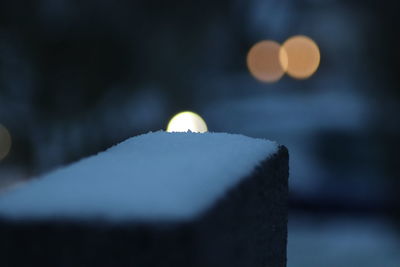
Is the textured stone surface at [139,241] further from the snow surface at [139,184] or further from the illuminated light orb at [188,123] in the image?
the illuminated light orb at [188,123]

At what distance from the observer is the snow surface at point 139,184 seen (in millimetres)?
1416

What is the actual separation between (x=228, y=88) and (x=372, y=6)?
8.22 feet

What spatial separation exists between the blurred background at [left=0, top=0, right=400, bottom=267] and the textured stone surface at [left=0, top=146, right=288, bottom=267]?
434 cm

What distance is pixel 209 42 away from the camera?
30.6 feet

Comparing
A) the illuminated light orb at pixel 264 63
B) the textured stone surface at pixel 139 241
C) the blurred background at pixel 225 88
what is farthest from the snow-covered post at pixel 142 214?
the illuminated light orb at pixel 264 63

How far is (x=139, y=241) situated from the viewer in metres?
1.36

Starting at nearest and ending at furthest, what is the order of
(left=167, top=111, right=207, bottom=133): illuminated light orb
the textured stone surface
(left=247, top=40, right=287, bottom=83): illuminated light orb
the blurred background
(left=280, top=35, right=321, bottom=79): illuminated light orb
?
the textured stone surface < the blurred background < (left=167, top=111, right=207, bottom=133): illuminated light orb < (left=280, top=35, right=321, bottom=79): illuminated light orb < (left=247, top=40, right=287, bottom=83): illuminated light orb

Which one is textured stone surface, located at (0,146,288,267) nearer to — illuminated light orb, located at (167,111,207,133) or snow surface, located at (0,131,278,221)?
snow surface, located at (0,131,278,221)

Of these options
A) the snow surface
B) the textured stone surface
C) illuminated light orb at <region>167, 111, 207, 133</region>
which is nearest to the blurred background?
illuminated light orb at <region>167, 111, 207, 133</region>

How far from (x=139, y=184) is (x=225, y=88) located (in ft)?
27.3

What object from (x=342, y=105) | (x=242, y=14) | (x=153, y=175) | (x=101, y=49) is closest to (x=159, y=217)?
(x=153, y=175)

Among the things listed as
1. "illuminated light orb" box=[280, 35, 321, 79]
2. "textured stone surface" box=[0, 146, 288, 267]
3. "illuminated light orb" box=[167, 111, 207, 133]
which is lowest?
"textured stone surface" box=[0, 146, 288, 267]

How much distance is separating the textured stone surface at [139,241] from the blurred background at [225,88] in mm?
4343

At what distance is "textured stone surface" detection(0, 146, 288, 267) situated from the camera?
4.36 feet
